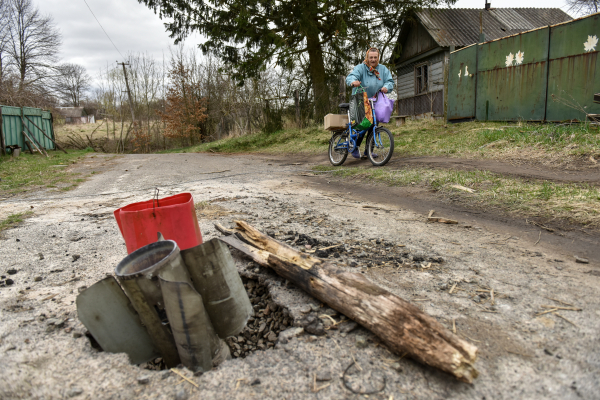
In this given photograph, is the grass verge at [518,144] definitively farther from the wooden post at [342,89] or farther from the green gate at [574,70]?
the wooden post at [342,89]

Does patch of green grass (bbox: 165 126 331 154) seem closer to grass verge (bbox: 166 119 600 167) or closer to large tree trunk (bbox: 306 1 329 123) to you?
grass verge (bbox: 166 119 600 167)

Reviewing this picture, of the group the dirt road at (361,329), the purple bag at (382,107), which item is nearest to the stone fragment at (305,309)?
the dirt road at (361,329)

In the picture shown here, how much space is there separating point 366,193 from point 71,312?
12.8 ft

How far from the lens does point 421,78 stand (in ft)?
61.5

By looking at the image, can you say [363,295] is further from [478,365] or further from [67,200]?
[67,200]

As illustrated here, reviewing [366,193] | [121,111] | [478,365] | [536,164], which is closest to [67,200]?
[366,193]

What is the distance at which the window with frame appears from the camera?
18263mm

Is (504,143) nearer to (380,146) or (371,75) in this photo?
(380,146)

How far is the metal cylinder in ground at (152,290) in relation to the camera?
1.62 m

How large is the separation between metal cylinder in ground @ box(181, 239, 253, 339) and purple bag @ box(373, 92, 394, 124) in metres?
5.77

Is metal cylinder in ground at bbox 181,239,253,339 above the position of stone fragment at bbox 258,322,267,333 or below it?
above

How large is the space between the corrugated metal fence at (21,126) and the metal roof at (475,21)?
17.2 metres

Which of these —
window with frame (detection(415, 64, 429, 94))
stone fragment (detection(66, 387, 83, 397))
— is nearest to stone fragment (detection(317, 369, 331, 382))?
stone fragment (detection(66, 387, 83, 397))

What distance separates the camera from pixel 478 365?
151 centimetres
